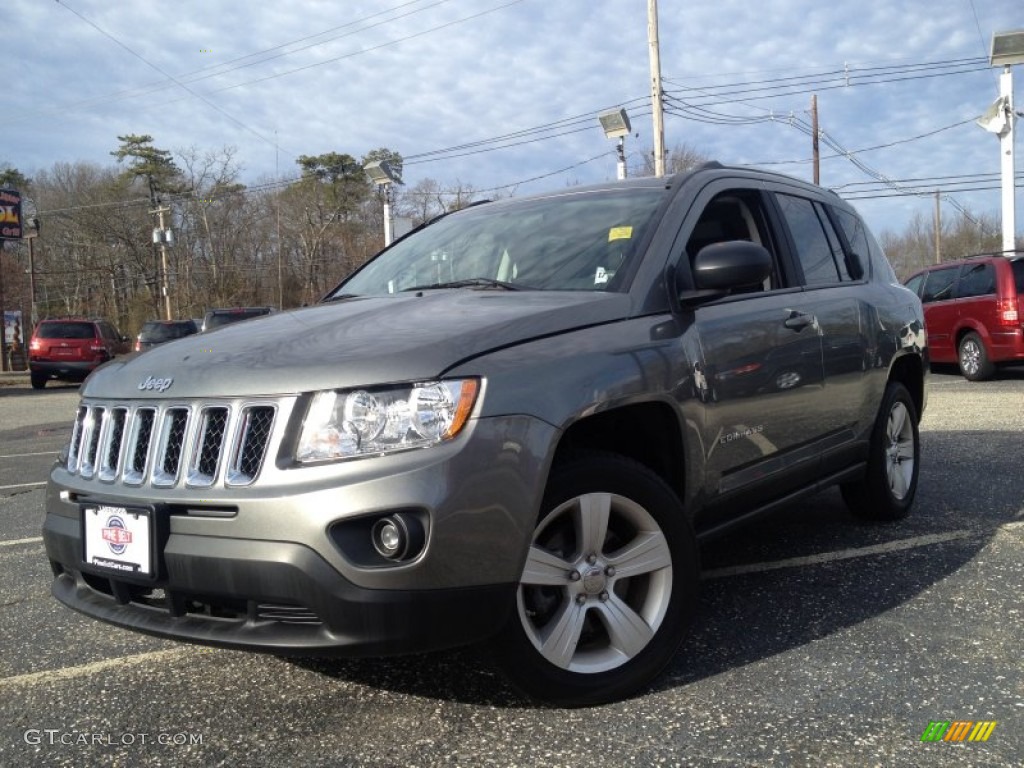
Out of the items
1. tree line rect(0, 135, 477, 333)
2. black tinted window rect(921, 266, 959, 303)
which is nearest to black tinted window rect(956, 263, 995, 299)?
black tinted window rect(921, 266, 959, 303)

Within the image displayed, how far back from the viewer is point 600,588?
2.53 meters

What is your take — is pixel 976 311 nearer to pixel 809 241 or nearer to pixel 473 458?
pixel 809 241

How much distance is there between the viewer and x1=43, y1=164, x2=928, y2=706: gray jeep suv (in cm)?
215

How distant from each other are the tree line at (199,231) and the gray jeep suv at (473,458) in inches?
1970

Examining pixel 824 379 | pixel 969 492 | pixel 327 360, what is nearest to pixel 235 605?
pixel 327 360

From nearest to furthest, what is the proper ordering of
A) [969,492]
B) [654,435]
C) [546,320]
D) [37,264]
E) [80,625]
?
[546,320] → [654,435] → [80,625] → [969,492] → [37,264]

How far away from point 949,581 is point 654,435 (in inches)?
66.0

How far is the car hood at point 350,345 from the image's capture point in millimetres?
2268

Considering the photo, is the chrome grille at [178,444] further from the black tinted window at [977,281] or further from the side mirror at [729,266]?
the black tinted window at [977,281]

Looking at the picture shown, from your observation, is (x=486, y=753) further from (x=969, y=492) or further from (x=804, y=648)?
(x=969, y=492)

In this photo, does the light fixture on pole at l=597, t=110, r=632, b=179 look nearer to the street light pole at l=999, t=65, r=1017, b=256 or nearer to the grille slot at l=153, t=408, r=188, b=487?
the street light pole at l=999, t=65, r=1017, b=256

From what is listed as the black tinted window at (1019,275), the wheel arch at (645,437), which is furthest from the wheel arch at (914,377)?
the black tinted window at (1019,275)

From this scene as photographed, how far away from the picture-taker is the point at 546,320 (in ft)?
8.44

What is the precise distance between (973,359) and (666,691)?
12.2 metres
